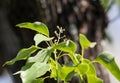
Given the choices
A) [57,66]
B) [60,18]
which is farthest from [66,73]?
[60,18]

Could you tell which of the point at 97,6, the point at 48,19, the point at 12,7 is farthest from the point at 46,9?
the point at 97,6

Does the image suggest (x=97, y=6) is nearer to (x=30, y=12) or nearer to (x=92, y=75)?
(x=30, y=12)

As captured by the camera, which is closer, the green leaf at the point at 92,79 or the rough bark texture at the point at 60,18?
the green leaf at the point at 92,79

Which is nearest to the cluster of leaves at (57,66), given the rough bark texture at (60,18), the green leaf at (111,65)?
the green leaf at (111,65)

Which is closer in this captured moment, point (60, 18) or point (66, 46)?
point (66, 46)

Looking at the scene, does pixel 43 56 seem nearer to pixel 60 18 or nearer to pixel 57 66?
pixel 57 66

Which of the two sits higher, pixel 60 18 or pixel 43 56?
pixel 43 56

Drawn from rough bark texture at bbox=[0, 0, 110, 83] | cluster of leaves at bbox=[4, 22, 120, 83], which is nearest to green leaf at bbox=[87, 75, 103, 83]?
cluster of leaves at bbox=[4, 22, 120, 83]

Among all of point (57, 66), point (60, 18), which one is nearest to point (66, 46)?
point (57, 66)

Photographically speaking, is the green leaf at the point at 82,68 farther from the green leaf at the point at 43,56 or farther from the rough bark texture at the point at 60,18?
the rough bark texture at the point at 60,18
